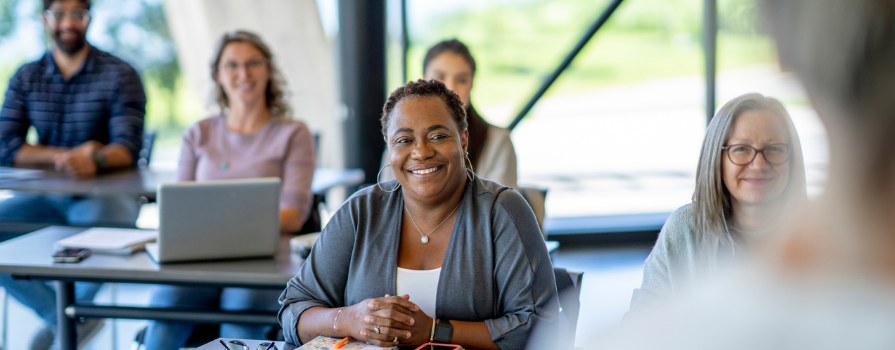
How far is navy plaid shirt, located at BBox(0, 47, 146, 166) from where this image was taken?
4480 mm

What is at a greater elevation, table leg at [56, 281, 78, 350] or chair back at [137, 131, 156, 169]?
chair back at [137, 131, 156, 169]

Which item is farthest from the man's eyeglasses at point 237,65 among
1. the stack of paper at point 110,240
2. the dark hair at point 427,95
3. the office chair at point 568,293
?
the office chair at point 568,293

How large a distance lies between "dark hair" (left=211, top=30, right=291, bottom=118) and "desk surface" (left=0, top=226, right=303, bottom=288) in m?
1.19

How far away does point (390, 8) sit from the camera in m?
5.71

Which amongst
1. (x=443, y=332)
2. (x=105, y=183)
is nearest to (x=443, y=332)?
(x=443, y=332)

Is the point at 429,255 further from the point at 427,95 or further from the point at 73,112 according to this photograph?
the point at 73,112

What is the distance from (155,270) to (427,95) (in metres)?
1.04

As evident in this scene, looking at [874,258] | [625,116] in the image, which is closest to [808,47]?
[874,258]

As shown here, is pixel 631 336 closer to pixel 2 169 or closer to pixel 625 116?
pixel 2 169

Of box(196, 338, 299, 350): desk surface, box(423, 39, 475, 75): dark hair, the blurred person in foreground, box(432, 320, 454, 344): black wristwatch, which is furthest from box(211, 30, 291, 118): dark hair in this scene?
the blurred person in foreground

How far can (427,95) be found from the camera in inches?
96.1

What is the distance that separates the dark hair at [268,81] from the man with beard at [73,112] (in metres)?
0.72

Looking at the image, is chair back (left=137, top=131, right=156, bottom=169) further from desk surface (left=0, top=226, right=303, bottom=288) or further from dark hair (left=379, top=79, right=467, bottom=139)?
dark hair (left=379, top=79, right=467, bottom=139)

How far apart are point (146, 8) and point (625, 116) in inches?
129
